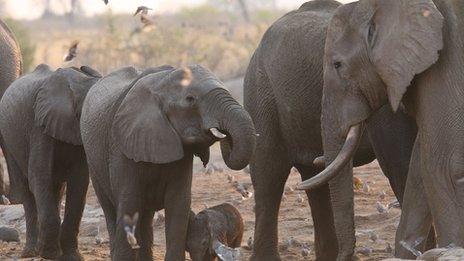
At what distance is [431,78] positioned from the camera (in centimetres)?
688

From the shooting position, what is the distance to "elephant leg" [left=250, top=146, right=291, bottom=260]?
9.09m

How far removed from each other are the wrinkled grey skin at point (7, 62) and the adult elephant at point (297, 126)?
3509 millimetres

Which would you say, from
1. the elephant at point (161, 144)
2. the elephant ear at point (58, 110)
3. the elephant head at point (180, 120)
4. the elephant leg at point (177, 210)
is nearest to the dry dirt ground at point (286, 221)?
the elephant ear at point (58, 110)

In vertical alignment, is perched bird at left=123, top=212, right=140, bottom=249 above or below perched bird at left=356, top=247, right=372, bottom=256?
above

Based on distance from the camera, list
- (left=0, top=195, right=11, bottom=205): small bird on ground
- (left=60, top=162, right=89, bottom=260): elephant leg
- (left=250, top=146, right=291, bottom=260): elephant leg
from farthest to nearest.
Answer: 1. (left=0, top=195, right=11, bottom=205): small bird on ground
2. (left=60, top=162, right=89, bottom=260): elephant leg
3. (left=250, top=146, right=291, bottom=260): elephant leg

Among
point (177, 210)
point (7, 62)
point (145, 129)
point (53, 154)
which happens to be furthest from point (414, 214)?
point (7, 62)

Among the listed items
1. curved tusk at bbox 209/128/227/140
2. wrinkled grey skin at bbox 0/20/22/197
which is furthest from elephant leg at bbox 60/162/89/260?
wrinkled grey skin at bbox 0/20/22/197

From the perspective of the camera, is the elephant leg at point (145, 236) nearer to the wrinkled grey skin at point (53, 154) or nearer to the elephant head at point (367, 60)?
the wrinkled grey skin at point (53, 154)

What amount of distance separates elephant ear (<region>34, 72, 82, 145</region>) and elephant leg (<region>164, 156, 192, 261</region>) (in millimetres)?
1454

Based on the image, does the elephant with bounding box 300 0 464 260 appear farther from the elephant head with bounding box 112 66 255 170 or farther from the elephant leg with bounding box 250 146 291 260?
the elephant leg with bounding box 250 146 291 260

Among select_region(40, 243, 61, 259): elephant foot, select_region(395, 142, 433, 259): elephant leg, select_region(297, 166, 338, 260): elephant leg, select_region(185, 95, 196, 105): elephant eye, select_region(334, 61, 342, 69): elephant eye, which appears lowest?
select_region(40, 243, 61, 259): elephant foot

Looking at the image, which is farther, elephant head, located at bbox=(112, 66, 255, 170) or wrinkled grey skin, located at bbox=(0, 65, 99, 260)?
wrinkled grey skin, located at bbox=(0, 65, 99, 260)

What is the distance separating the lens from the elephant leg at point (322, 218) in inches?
358

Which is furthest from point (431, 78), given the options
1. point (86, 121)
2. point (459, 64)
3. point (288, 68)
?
point (86, 121)
